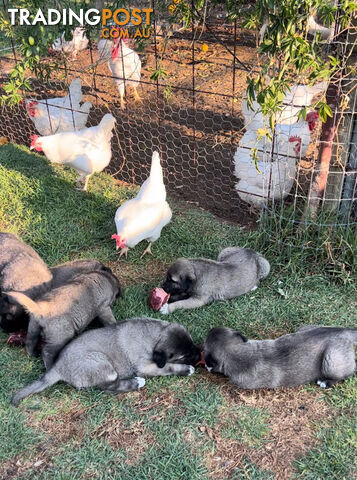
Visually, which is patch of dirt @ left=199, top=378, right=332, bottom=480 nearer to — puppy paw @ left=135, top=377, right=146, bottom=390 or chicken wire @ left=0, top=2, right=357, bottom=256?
puppy paw @ left=135, top=377, right=146, bottom=390

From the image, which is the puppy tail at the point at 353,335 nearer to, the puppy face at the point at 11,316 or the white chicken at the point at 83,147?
the puppy face at the point at 11,316

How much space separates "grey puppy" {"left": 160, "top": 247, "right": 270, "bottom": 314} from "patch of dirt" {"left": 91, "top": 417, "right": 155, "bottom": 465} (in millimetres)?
1027

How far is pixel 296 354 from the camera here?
2.87 meters

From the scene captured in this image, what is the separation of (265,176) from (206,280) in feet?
4.18

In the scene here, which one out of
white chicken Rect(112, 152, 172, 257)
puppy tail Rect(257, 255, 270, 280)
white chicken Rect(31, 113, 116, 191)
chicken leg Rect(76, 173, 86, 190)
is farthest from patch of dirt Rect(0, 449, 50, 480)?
chicken leg Rect(76, 173, 86, 190)

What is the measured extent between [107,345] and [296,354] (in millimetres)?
1182

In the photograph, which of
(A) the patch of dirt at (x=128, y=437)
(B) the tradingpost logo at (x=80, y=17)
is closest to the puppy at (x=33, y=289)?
→ (A) the patch of dirt at (x=128, y=437)

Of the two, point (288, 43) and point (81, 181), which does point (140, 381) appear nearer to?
point (288, 43)

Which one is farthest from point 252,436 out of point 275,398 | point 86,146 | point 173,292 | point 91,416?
point 86,146

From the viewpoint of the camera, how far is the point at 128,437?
2701 mm

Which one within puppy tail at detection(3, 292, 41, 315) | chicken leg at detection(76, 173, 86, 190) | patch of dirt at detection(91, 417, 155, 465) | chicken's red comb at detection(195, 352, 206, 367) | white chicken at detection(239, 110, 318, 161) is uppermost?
white chicken at detection(239, 110, 318, 161)

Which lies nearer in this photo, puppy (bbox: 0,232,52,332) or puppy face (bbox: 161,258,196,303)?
puppy (bbox: 0,232,52,332)

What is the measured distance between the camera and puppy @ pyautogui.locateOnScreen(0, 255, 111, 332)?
334 cm

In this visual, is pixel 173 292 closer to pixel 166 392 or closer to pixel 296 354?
pixel 166 392
